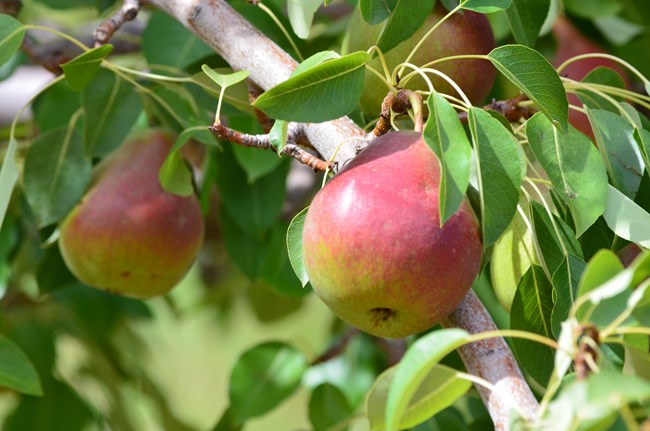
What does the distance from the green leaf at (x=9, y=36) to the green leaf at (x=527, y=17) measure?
21.0 inches

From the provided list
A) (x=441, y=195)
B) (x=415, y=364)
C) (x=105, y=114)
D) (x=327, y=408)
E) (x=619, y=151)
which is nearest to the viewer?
(x=415, y=364)

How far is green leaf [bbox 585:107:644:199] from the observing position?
978 millimetres

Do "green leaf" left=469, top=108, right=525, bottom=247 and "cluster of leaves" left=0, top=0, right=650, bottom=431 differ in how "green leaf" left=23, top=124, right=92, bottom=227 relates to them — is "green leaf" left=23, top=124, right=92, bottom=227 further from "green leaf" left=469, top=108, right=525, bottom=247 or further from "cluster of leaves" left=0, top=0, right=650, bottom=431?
"green leaf" left=469, top=108, right=525, bottom=247

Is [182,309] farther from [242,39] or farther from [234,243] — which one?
[242,39]

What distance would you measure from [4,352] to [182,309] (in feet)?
4.19

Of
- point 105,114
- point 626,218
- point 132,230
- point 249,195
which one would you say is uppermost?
point 626,218

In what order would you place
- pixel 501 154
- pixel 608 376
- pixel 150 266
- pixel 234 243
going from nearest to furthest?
1. pixel 608 376
2. pixel 501 154
3. pixel 150 266
4. pixel 234 243

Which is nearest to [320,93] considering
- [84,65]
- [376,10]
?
[376,10]

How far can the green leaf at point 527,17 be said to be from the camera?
1.12 meters

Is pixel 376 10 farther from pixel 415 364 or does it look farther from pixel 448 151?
pixel 415 364

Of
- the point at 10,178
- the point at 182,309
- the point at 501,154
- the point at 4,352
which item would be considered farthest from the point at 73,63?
the point at 182,309

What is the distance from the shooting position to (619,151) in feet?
3.24

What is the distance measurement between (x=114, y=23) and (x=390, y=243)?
56cm

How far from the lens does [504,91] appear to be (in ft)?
5.24
